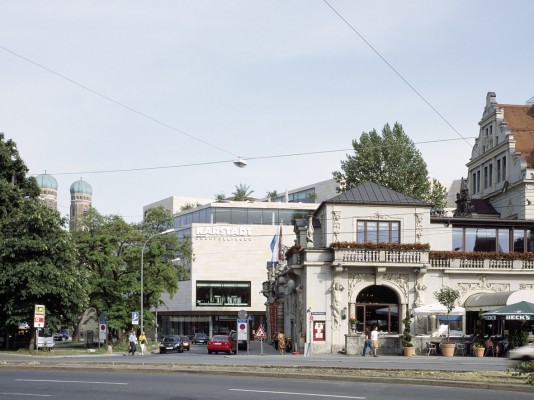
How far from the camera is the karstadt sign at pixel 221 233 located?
355 ft

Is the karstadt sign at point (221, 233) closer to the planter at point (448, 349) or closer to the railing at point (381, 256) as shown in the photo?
the railing at point (381, 256)

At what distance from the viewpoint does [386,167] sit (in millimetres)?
82875

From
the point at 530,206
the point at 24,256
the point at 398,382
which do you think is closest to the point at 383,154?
the point at 530,206

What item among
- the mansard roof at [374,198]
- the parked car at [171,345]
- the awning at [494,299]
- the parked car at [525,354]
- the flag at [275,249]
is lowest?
the parked car at [171,345]

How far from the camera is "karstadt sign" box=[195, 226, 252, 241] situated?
108 m

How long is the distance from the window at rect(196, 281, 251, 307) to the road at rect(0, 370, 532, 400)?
273 ft

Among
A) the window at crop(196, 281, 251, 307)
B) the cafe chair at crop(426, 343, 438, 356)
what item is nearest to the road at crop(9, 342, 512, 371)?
the cafe chair at crop(426, 343, 438, 356)

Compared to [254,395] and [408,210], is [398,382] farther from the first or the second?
[408,210]

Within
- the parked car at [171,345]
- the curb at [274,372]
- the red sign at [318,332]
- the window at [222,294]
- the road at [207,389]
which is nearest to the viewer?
the road at [207,389]

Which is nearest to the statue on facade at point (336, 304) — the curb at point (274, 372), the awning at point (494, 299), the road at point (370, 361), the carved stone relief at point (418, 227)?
the carved stone relief at point (418, 227)

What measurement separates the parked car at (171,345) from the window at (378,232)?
778 inches

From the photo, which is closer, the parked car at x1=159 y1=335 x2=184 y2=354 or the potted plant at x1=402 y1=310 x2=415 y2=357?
the potted plant at x1=402 y1=310 x2=415 y2=357

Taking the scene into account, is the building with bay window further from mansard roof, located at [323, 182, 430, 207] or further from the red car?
the red car

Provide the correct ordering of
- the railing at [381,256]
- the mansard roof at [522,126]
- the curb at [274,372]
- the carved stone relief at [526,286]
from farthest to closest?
the mansard roof at [522,126], the carved stone relief at [526,286], the railing at [381,256], the curb at [274,372]
